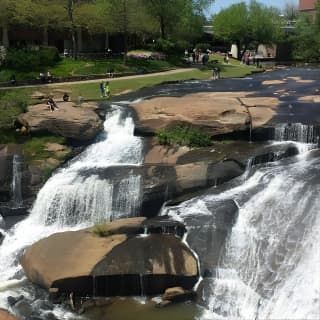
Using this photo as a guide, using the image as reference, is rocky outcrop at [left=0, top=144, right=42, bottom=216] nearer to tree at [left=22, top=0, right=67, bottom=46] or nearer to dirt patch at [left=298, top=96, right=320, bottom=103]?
dirt patch at [left=298, top=96, right=320, bottom=103]

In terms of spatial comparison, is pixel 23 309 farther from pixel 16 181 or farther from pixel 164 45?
pixel 164 45

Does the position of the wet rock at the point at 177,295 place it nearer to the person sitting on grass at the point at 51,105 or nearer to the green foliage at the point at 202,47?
the person sitting on grass at the point at 51,105

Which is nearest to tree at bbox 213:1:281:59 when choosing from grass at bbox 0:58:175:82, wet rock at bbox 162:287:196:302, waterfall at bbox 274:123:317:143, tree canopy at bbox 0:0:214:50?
tree canopy at bbox 0:0:214:50

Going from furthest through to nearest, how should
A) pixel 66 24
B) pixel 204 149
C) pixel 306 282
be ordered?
pixel 66 24 < pixel 204 149 < pixel 306 282

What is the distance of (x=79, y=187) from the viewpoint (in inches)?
900

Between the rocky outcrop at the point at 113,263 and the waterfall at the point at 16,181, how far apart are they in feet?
17.3

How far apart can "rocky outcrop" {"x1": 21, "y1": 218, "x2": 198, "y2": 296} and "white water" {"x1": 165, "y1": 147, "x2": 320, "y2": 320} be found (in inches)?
53.8

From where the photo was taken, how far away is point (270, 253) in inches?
690

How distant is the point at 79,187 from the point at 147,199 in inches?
124

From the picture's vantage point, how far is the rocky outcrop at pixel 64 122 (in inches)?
1065

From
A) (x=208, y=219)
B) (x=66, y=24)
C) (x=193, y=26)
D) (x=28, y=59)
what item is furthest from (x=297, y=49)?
(x=208, y=219)

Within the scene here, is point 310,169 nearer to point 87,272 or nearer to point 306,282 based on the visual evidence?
point 306,282

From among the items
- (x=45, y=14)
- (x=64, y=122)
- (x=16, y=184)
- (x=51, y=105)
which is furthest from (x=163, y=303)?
(x=45, y=14)

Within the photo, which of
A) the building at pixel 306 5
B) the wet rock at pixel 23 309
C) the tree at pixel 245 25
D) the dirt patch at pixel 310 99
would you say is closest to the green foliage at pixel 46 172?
the wet rock at pixel 23 309
